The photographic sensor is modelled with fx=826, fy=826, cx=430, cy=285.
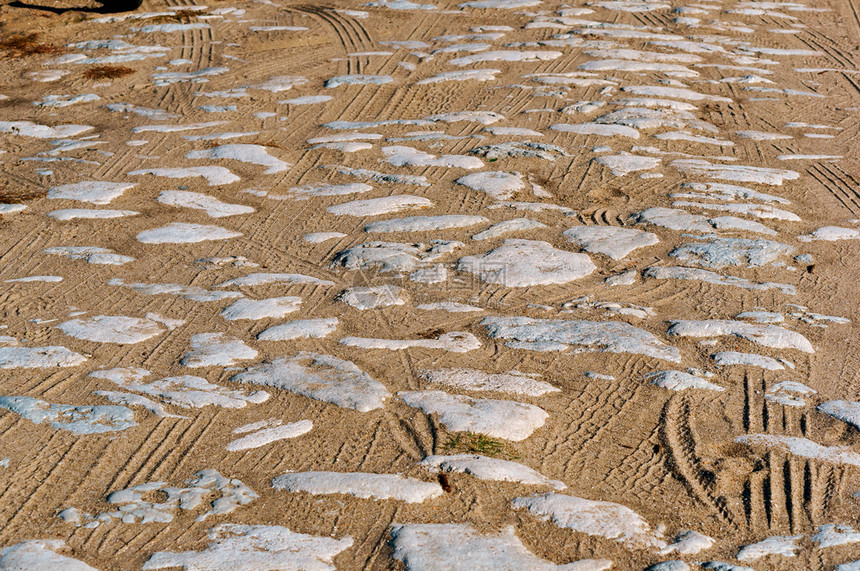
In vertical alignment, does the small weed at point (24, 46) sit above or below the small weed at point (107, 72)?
above

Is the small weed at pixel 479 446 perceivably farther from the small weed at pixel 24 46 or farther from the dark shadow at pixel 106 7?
the dark shadow at pixel 106 7

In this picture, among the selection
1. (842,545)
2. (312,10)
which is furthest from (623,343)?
(312,10)

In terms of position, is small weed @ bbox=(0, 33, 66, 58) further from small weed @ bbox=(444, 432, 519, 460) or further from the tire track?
the tire track

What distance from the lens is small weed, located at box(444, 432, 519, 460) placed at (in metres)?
3.10

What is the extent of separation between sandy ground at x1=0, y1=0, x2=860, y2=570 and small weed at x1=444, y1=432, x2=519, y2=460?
0.01m

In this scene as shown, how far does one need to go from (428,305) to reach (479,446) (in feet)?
4.03

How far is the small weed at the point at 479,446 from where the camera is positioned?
10.2ft

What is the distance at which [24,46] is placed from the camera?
827 cm

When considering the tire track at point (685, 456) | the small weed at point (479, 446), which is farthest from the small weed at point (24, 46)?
the tire track at point (685, 456)

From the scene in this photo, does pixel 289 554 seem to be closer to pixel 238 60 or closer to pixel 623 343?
pixel 623 343

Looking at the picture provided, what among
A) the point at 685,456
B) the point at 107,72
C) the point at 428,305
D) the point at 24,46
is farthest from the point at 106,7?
the point at 685,456

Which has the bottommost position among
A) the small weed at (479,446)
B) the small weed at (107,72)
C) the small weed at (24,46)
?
the small weed at (479,446)

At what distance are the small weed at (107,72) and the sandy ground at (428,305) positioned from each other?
10 cm

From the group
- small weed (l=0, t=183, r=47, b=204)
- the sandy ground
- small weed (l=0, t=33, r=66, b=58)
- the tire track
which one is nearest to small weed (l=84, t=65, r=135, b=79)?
the sandy ground
